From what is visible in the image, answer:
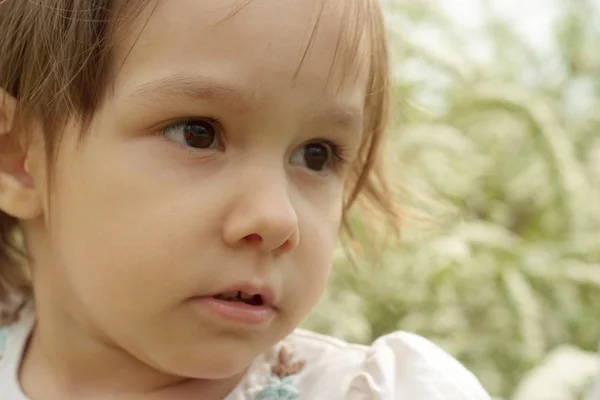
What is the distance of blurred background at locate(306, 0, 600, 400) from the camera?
1405 mm

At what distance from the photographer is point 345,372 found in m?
0.87

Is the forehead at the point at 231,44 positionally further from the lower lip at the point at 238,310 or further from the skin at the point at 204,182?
the lower lip at the point at 238,310

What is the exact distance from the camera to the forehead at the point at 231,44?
2.35 feet

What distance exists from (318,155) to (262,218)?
0.52ft

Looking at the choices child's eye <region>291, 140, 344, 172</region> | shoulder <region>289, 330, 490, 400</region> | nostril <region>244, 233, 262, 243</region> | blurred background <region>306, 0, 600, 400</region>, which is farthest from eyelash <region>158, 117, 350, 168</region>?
blurred background <region>306, 0, 600, 400</region>

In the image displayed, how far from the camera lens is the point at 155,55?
729 mm

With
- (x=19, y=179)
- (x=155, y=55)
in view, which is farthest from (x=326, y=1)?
(x=19, y=179)

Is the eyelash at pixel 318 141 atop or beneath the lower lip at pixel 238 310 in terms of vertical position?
atop

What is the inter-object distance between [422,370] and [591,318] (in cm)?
79

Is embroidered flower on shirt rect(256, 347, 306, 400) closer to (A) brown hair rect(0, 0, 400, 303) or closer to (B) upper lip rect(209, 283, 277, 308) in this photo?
Result: (B) upper lip rect(209, 283, 277, 308)

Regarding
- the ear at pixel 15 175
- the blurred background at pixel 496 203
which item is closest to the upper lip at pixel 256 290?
the ear at pixel 15 175

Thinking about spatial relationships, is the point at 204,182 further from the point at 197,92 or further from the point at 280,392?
the point at 280,392

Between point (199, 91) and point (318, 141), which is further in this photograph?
point (318, 141)

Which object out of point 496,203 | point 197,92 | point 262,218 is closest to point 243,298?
point 262,218
